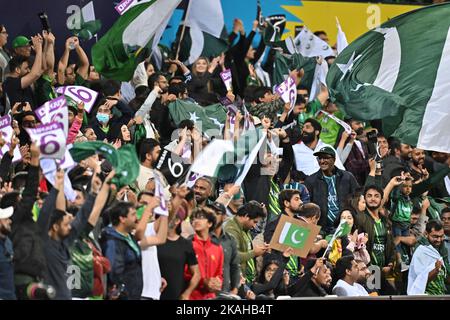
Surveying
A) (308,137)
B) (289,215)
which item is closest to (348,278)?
(289,215)

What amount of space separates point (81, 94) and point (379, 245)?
3365mm

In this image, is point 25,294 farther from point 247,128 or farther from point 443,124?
point 443,124

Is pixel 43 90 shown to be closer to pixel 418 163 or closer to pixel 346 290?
pixel 346 290

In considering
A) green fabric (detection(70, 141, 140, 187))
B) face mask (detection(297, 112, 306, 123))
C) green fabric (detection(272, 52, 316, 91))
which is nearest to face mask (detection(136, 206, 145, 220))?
green fabric (detection(70, 141, 140, 187))

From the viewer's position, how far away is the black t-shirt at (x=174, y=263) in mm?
12141

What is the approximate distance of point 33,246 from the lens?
11.5 meters

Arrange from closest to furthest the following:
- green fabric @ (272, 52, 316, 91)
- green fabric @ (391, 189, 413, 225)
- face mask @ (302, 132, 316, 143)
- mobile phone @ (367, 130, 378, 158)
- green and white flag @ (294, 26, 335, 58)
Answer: green fabric @ (391, 189, 413, 225) → face mask @ (302, 132, 316, 143) → mobile phone @ (367, 130, 378, 158) → green fabric @ (272, 52, 316, 91) → green and white flag @ (294, 26, 335, 58)

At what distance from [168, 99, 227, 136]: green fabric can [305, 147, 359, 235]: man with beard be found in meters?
1.08

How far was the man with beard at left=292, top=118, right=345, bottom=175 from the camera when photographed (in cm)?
1532

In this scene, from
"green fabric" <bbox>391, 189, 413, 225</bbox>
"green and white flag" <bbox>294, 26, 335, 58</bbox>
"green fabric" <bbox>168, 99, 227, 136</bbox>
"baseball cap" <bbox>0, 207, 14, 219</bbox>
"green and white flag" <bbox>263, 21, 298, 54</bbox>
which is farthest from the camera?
"green and white flag" <bbox>294, 26, 335, 58</bbox>

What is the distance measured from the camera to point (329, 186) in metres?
15.0

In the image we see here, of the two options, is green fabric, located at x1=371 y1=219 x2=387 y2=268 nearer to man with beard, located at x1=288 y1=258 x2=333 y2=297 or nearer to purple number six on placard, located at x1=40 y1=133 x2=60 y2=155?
man with beard, located at x1=288 y1=258 x2=333 y2=297

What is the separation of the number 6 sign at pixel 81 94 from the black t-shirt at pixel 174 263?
2.46 metres

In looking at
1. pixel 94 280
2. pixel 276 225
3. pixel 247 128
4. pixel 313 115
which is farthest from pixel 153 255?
pixel 313 115
